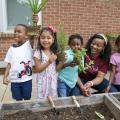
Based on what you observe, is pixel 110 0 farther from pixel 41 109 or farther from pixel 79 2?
pixel 41 109

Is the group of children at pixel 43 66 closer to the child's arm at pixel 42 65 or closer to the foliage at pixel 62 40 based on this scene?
the child's arm at pixel 42 65

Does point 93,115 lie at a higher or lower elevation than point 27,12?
lower

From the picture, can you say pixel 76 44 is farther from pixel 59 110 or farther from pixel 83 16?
pixel 83 16

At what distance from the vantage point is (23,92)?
3.77 meters

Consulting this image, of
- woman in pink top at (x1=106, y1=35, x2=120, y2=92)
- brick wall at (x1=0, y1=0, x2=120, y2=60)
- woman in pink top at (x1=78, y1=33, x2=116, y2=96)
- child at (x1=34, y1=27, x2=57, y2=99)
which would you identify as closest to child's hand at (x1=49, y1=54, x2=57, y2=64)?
child at (x1=34, y1=27, x2=57, y2=99)

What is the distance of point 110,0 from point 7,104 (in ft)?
16.9

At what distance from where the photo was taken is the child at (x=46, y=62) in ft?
10.8

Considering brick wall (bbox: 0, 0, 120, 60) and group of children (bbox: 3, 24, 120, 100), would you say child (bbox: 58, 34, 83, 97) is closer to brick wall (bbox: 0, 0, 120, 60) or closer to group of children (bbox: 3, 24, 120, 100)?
group of children (bbox: 3, 24, 120, 100)

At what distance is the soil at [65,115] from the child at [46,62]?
1.62 ft

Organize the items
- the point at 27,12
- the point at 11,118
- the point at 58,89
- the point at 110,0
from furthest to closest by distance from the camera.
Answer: the point at 110,0 → the point at 27,12 → the point at 58,89 → the point at 11,118

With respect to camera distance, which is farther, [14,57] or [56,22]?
[56,22]

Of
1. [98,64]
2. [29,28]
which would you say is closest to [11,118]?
[29,28]

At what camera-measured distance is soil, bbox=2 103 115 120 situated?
2898 millimetres

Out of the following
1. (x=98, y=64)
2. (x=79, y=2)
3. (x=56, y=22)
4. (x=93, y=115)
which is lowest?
(x=93, y=115)
